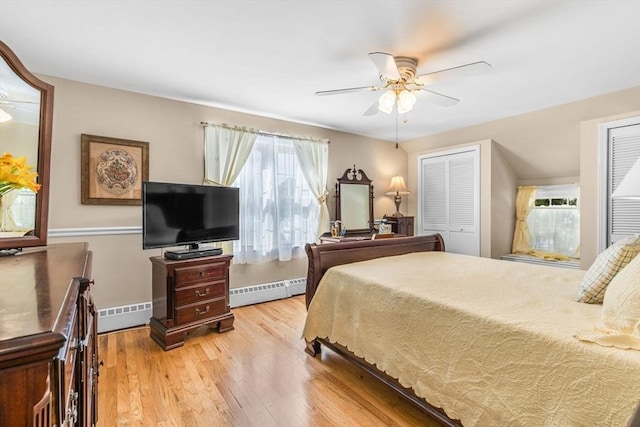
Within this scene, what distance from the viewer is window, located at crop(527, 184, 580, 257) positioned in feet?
14.0

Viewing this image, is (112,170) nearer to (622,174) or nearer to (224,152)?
(224,152)

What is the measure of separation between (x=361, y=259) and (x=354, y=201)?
2.12 m

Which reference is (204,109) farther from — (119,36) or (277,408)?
(277,408)

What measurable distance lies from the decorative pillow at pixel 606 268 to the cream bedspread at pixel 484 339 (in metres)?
0.08

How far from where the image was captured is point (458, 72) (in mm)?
2201

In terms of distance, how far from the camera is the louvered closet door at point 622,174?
10.4 ft

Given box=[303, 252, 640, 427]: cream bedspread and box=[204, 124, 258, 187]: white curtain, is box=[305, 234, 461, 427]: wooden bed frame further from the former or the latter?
box=[204, 124, 258, 187]: white curtain

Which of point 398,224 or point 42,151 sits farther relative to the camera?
point 398,224

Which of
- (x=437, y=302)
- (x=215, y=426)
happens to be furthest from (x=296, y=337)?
(x=437, y=302)

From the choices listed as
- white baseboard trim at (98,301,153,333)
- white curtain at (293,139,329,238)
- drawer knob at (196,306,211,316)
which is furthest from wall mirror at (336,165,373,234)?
white baseboard trim at (98,301,153,333)

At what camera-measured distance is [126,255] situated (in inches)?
124

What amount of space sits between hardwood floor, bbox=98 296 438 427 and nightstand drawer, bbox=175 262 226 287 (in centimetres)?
54

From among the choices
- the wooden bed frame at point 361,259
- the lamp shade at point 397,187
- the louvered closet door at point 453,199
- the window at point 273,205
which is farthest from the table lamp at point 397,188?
the wooden bed frame at point 361,259

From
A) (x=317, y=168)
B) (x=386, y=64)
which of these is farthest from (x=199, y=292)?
(x=386, y=64)
